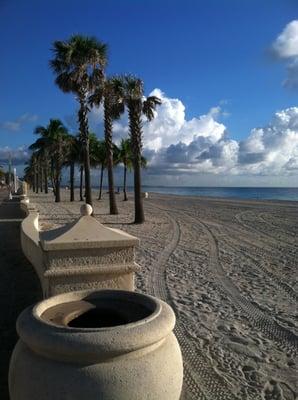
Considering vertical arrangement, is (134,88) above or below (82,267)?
above

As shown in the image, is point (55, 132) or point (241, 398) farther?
point (55, 132)

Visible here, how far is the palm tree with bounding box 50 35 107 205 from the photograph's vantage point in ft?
68.6

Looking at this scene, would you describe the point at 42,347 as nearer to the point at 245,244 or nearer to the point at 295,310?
the point at 295,310

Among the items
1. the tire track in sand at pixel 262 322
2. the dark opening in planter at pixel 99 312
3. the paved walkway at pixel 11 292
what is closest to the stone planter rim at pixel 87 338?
the dark opening in planter at pixel 99 312

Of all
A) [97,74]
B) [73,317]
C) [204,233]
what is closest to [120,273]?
[73,317]

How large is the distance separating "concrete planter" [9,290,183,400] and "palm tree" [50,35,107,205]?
66.5ft

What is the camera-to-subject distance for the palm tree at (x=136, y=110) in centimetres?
1819

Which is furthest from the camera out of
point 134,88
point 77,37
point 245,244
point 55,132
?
point 55,132

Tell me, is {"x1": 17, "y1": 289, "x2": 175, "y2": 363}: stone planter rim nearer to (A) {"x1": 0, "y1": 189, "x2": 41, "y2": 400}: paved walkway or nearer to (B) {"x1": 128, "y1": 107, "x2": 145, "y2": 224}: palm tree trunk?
(A) {"x1": 0, "y1": 189, "x2": 41, "y2": 400}: paved walkway

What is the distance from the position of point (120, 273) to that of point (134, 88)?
15.2 metres

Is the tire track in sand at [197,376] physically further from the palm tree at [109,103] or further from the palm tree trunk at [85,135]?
the palm tree trunk at [85,135]

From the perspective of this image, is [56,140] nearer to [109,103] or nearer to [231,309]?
[109,103]

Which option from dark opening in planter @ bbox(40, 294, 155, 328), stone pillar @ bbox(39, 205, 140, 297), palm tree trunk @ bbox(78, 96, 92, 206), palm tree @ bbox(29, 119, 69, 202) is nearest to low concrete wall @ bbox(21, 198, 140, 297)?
stone pillar @ bbox(39, 205, 140, 297)

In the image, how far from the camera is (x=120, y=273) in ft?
13.4
